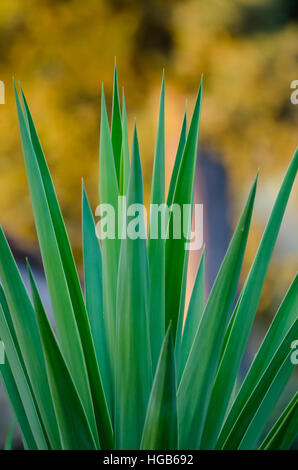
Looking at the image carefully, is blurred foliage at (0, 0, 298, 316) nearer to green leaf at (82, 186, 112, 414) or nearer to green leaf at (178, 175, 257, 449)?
green leaf at (82, 186, 112, 414)

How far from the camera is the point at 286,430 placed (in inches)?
17.6

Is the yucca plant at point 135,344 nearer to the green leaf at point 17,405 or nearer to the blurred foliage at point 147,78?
the green leaf at point 17,405

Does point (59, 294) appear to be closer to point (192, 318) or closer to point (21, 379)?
point (21, 379)

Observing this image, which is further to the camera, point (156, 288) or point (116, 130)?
point (116, 130)

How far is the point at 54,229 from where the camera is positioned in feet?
1.62

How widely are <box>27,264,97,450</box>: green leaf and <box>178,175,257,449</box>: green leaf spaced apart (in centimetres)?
8

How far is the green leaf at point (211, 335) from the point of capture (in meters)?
0.42

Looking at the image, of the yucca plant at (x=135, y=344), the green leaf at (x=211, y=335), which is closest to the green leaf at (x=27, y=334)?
the yucca plant at (x=135, y=344)

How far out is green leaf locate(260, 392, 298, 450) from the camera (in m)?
0.44

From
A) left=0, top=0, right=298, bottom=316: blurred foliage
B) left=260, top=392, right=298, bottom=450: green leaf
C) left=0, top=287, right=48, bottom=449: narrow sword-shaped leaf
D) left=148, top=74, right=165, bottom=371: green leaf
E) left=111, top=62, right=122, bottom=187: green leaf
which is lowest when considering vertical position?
left=260, top=392, right=298, bottom=450: green leaf

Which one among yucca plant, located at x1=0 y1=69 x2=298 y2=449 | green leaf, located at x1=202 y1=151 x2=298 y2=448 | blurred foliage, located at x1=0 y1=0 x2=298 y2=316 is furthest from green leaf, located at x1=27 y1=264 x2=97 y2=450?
blurred foliage, located at x1=0 y1=0 x2=298 y2=316

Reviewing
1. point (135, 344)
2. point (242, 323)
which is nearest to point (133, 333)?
point (135, 344)

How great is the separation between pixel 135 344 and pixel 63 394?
0.22 ft
